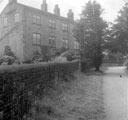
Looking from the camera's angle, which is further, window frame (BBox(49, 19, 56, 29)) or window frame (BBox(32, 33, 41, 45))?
window frame (BBox(49, 19, 56, 29))

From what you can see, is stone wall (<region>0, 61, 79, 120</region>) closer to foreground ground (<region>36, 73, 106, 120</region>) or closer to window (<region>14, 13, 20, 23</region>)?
foreground ground (<region>36, 73, 106, 120</region>)

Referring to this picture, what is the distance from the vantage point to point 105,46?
2381 centimetres

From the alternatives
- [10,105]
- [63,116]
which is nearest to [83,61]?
[63,116]

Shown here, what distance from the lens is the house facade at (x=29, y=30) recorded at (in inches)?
952

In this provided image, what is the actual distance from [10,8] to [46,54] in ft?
28.6

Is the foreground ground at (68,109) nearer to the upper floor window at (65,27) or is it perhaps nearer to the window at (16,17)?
the window at (16,17)

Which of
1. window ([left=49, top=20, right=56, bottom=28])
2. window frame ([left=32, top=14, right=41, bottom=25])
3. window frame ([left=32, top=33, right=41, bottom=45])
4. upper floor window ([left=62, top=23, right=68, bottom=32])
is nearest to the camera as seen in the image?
window frame ([left=32, top=33, right=41, bottom=45])

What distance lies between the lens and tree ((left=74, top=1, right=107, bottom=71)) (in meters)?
22.9

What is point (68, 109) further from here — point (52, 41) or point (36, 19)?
point (52, 41)

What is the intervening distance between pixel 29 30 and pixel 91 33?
842cm

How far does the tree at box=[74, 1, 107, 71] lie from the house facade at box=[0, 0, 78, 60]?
5.74m

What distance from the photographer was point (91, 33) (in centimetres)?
2303

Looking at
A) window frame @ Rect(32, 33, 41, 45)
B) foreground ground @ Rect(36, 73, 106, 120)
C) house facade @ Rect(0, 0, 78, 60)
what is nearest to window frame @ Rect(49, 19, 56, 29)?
house facade @ Rect(0, 0, 78, 60)

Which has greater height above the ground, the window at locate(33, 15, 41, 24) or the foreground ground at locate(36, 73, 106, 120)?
the window at locate(33, 15, 41, 24)
